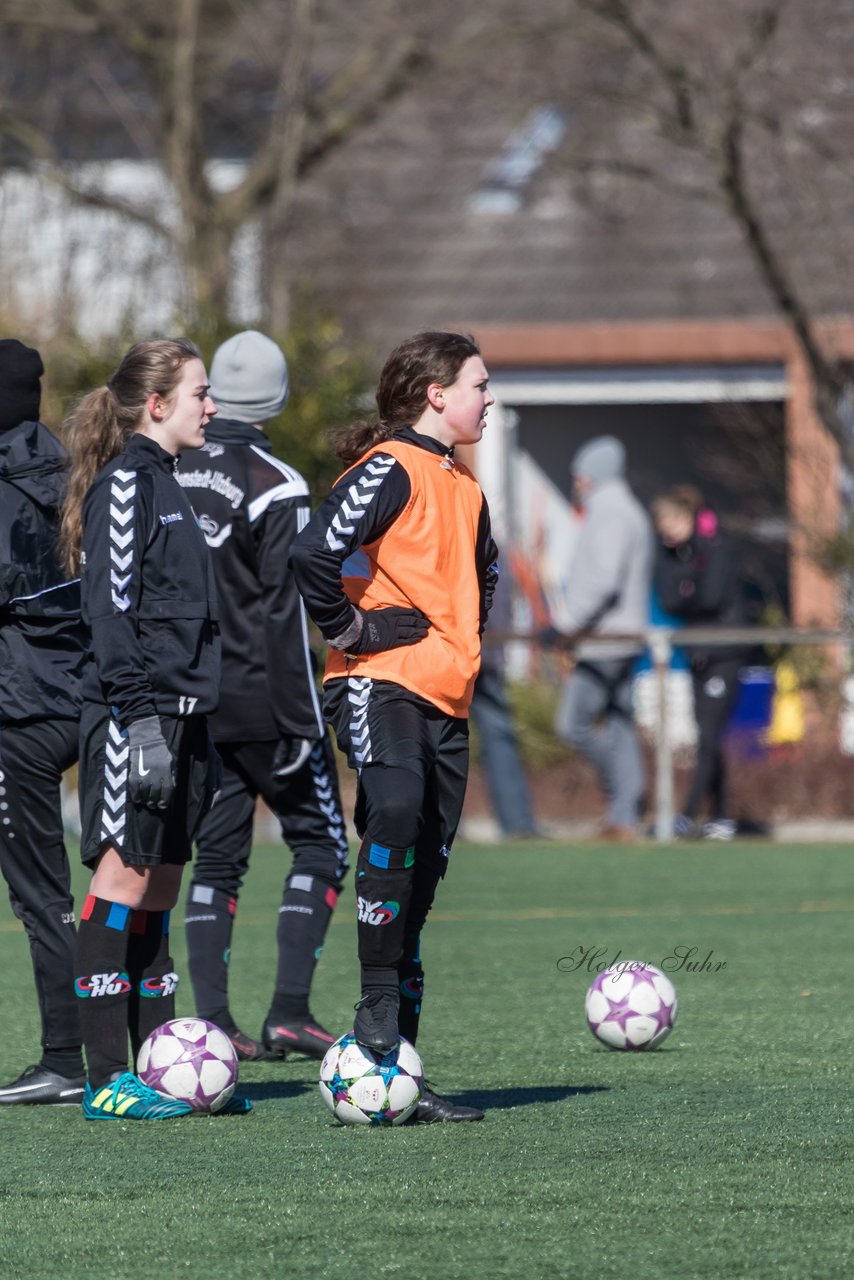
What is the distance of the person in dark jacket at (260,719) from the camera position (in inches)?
265

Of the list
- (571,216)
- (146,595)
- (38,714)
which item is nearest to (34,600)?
(38,714)

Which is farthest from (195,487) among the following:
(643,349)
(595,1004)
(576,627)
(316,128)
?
(316,128)

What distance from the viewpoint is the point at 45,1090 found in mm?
5902

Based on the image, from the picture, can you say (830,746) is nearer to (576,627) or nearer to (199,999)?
(576,627)

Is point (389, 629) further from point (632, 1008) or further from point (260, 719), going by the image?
point (632, 1008)

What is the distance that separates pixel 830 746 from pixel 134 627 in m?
8.96

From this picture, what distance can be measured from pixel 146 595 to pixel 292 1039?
1797 mm

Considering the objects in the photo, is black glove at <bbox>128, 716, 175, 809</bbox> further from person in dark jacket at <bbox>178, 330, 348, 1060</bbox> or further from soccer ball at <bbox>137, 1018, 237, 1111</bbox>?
person in dark jacket at <bbox>178, 330, 348, 1060</bbox>

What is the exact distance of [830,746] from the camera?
13.8 meters

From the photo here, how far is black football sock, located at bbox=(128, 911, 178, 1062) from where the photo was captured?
5844 mm

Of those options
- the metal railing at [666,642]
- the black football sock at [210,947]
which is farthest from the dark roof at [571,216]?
the black football sock at [210,947]

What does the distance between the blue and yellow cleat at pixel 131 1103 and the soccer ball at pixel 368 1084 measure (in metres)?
0.42

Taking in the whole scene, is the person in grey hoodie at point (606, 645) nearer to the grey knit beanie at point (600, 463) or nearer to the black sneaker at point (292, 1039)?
the grey knit beanie at point (600, 463)

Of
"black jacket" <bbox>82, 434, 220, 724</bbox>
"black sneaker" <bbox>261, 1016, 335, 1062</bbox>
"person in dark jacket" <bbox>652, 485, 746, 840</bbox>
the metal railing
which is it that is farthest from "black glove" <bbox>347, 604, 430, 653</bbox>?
"person in dark jacket" <bbox>652, 485, 746, 840</bbox>
